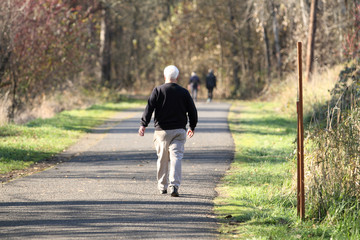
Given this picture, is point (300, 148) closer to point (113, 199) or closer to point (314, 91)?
point (113, 199)

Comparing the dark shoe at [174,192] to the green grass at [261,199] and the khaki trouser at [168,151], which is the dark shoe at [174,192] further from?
the green grass at [261,199]

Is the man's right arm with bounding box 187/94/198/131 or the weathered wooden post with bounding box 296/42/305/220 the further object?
the man's right arm with bounding box 187/94/198/131

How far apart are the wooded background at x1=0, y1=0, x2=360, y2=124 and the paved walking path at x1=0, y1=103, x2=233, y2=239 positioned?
24.9ft

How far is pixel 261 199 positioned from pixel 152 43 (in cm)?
5309

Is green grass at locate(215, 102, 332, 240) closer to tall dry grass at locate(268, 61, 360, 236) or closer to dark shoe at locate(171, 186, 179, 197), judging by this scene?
tall dry grass at locate(268, 61, 360, 236)

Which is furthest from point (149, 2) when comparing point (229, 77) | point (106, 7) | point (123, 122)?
point (123, 122)

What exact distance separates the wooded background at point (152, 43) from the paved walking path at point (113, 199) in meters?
7.58

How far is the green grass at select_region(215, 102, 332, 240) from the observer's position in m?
7.10

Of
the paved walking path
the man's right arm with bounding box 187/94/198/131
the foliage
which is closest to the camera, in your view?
the paved walking path

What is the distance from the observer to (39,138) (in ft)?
54.3

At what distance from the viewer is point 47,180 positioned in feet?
34.6

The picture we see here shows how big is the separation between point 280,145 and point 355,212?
7733 mm

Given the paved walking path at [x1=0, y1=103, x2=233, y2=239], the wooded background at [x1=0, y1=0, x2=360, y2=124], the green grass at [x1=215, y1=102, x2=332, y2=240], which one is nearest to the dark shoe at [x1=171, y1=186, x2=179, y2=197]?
the paved walking path at [x1=0, y1=103, x2=233, y2=239]

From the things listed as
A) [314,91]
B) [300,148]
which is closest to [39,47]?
[314,91]
